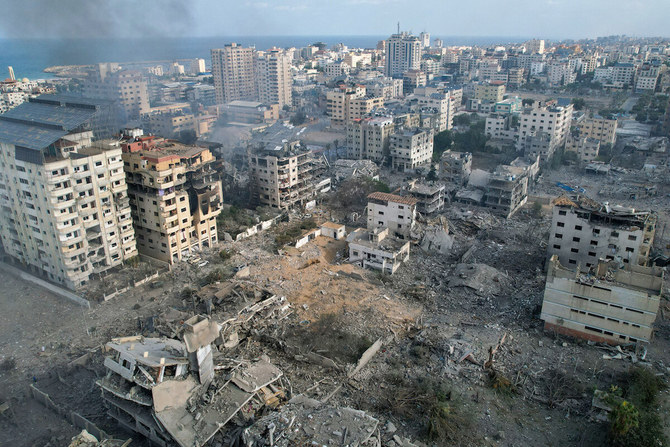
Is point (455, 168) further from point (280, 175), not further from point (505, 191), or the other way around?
point (280, 175)

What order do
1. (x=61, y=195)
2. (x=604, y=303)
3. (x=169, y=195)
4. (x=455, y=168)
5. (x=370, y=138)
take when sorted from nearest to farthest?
(x=604, y=303) < (x=61, y=195) < (x=169, y=195) < (x=455, y=168) < (x=370, y=138)

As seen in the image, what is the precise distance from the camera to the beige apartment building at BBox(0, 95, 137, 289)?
16016 mm

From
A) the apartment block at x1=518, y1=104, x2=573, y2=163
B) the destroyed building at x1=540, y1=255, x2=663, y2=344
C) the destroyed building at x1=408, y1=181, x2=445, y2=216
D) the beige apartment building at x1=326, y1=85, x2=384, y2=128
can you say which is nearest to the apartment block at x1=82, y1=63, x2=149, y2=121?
the beige apartment building at x1=326, y1=85, x2=384, y2=128

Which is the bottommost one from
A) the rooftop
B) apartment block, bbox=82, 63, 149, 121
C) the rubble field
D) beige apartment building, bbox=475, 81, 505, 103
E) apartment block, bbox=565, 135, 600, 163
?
the rubble field

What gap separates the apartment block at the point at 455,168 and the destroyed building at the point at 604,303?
15184 millimetres

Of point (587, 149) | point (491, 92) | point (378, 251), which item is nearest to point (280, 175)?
point (378, 251)

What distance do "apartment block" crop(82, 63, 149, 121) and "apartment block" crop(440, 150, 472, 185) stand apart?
92.5 ft

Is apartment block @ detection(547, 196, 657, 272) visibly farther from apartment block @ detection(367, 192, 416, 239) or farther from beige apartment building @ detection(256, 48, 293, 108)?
beige apartment building @ detection(256, 48, 293, 108)

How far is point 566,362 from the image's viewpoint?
13.3 m

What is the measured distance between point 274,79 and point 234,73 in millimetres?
6350

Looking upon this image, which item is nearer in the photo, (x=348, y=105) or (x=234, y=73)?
(x=348, y=105)

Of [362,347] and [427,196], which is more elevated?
[427,196]

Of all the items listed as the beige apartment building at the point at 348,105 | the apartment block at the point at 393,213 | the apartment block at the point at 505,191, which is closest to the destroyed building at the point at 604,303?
the apartment block at the point at 393,213

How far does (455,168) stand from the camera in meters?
29.5
